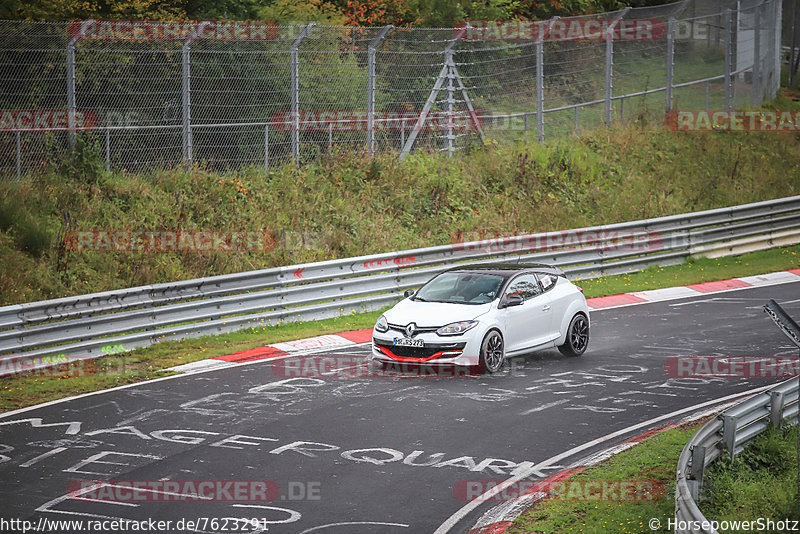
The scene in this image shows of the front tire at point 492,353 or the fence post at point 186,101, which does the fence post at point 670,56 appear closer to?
the fence post at point 186,101

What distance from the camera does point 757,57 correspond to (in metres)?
36.4

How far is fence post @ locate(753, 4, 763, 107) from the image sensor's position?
35.6 meters

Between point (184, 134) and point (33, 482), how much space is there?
1286 centimetres

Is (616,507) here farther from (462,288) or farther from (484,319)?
(462,288)

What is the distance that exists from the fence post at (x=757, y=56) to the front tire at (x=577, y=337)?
911 inches

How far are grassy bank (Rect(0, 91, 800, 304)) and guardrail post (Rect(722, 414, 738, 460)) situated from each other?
11771 millimetres

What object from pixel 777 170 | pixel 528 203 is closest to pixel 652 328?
→ pixel 528 203

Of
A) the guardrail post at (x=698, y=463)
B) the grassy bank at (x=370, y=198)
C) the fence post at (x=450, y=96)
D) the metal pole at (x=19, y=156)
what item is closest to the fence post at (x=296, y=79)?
the grassy bank at (x=370, y=198)

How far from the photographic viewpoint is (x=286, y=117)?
2317cm

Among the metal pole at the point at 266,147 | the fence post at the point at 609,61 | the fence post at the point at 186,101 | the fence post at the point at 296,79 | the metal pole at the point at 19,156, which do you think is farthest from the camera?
the fence post at the point at 609,61

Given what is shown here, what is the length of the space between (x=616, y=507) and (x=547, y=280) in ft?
23.8

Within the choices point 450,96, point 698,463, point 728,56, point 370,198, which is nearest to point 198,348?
point 370,198

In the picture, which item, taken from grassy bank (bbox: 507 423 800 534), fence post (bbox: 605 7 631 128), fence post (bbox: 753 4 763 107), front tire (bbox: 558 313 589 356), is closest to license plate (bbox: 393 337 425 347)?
front tire (bbox: 558 313 589 356)

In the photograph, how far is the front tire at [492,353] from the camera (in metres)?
14.7
